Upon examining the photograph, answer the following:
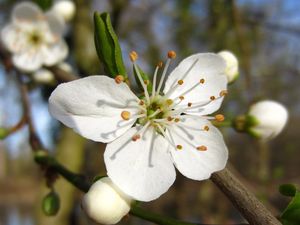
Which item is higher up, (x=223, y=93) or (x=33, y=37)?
(x=223, y=93)

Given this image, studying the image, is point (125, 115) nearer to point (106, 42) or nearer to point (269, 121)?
point (106, 42)

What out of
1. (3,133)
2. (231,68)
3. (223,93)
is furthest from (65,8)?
(223,93)

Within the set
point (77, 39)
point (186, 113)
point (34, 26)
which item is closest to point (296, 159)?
point (77, 39)

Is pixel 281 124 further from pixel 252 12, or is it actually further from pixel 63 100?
pixel 252 12

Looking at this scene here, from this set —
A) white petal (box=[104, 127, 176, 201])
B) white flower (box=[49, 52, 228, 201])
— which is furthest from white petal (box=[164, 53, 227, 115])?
white petal (box=[104, 127, 176, 201])

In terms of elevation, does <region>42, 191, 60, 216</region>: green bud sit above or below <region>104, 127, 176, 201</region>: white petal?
below

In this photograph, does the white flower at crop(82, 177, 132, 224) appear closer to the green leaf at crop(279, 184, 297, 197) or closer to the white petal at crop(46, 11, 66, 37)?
the green leaf at crop(279, 184, 297, 197)

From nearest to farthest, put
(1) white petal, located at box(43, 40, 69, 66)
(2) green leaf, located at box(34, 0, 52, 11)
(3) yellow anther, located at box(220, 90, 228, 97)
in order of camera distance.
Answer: (3) yellow anther, located at box(220, 90, 228, 97), (2) green leaf, located at box(34, 0, 52, 11), (1) white petal, located at box(43, 40, 69, 66)

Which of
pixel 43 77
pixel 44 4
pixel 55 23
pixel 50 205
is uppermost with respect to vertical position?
pixel 44 4
